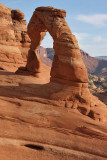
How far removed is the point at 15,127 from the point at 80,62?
3962 mm

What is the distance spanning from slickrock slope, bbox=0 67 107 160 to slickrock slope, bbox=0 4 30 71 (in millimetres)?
7575

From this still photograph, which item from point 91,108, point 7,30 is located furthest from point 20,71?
point 7,30

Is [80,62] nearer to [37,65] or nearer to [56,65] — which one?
[56,65]

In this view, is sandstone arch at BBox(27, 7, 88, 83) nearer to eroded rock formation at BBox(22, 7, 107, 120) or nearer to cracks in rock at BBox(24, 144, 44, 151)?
eroded rock formation at BBox(22, 7, 107, 120)

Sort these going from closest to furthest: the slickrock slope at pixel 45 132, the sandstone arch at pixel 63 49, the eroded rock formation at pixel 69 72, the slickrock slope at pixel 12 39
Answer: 1. the slickrock slope at pixel 45 132
2. the eroded rock formation at pixel 69 72
3. the sandstone arch at pixel 63 49
4. the slickrock slope at pixel 12 39

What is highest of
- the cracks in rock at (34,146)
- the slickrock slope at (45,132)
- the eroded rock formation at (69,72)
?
the eroded rock formation at (69,72)

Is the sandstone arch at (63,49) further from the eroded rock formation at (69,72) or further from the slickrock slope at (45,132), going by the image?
the slickrock slope at (45,132)

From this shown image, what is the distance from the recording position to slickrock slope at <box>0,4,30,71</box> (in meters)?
14.8

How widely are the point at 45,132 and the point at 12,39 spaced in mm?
12433

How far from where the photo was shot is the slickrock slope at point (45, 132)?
4.92m

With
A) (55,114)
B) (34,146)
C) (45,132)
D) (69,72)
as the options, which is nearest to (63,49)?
(69,72)

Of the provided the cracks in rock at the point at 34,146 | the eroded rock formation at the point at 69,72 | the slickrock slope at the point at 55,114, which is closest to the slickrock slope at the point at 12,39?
the slickrock slope at the point at 55,114

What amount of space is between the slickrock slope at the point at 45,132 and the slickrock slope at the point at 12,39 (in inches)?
298

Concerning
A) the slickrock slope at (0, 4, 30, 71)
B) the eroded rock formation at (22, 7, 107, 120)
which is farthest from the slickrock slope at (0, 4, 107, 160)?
the slickrock slope at (0, 4, 30, 71)
